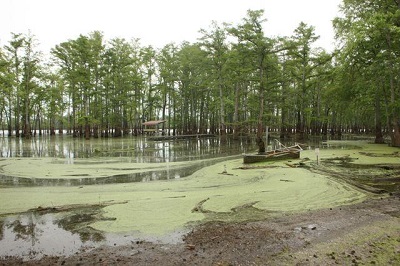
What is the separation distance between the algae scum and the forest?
32.5ft

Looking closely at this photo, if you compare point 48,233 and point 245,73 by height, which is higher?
point 245,73

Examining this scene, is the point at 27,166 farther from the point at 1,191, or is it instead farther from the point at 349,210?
the point at 349,210

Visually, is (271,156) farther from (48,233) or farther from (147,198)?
(48,233)

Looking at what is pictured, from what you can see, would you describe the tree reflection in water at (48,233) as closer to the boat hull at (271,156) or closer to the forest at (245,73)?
the boat hull at (271,156)

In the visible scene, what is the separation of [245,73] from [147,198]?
23467mm

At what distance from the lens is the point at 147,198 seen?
6.71 meters

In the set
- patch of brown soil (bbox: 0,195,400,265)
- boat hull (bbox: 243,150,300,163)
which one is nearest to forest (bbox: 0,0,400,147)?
boat hull (bbox: 243,150,300,163)

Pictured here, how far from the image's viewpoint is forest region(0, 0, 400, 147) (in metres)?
A: 18.1

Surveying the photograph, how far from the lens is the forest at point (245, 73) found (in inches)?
714

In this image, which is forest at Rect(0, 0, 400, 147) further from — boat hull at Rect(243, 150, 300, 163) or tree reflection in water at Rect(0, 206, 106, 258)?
tree reflection in water at Rect(0, 206, 106, 258)

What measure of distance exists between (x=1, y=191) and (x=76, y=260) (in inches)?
206

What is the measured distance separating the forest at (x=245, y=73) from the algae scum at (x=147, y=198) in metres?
9.91

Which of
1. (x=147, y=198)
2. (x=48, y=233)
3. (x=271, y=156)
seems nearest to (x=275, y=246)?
(x=147, y=198)

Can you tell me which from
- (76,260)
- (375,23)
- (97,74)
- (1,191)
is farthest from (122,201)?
(97,74)
